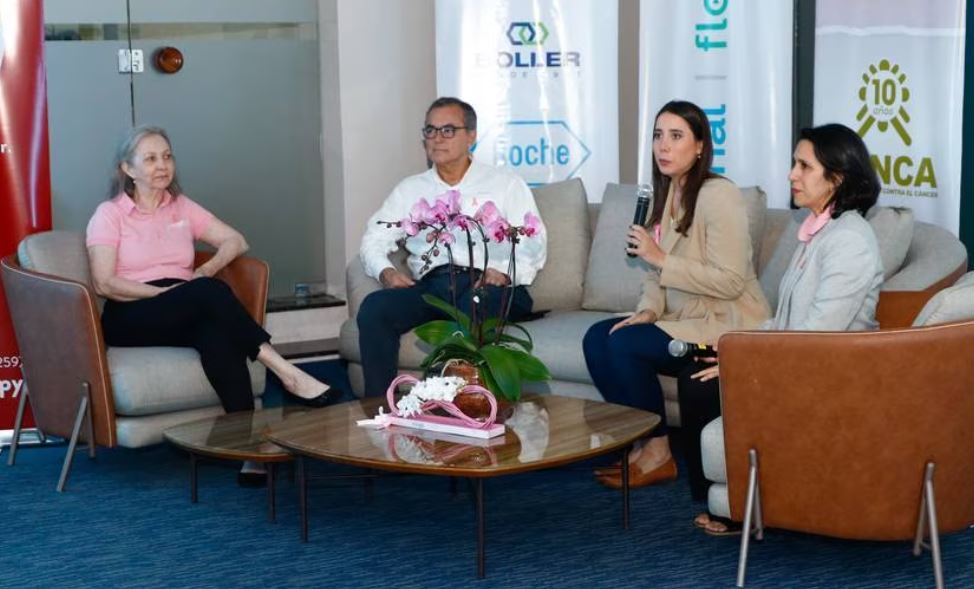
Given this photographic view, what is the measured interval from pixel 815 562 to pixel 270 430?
1.57 m

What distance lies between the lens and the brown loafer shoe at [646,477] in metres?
4.61

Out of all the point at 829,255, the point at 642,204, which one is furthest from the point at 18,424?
the point at 829,255

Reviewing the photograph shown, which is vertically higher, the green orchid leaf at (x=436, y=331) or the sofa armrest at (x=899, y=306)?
the sofa armrest at (x=899, y=306)

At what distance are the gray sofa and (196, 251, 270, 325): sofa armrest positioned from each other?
354 mm

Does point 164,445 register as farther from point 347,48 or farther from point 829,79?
point 829,79

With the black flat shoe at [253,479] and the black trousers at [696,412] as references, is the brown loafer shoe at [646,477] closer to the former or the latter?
the black trousers at [696,412]

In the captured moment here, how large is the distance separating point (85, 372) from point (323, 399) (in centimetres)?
81

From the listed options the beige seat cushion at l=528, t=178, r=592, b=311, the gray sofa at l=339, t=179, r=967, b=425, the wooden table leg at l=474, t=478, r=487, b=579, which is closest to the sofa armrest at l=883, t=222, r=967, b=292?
the gray sofa at l=339, t=179, r=967, b=425

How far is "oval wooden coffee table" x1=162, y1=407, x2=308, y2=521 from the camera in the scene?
4.18 metres

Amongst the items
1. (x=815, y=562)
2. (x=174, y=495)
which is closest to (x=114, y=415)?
(x=174, y=495)

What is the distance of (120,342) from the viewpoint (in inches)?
198

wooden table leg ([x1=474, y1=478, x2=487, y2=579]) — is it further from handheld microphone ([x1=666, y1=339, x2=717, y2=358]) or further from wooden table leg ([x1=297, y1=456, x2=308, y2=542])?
handheld microphone ([x1=666, y1=339, x2=717, y2=358])

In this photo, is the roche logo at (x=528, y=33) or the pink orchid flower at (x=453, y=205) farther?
the roche logo at (x=528, y=33)

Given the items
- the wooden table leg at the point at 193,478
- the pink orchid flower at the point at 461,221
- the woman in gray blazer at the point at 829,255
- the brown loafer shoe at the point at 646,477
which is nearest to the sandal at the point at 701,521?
the woman in gray blazer at the point at 829,255
